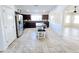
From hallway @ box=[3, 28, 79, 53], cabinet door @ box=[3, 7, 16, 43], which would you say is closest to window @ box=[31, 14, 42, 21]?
hallway @ box=[3, 28, 79, 53]

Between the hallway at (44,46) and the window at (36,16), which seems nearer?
the hallway at (44,46)

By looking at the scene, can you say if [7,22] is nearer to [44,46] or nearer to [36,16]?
[44,46]

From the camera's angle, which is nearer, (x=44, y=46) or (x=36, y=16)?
(x=44, y=46)

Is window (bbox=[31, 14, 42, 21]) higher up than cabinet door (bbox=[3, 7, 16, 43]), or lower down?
higher up

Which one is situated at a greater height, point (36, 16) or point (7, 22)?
point (36, 16)

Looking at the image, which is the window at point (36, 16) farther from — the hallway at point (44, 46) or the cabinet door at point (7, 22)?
the cabinet door at point (7, 22)

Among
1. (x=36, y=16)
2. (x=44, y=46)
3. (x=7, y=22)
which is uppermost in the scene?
(x=36, y=16)

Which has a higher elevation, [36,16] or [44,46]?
[36,16]

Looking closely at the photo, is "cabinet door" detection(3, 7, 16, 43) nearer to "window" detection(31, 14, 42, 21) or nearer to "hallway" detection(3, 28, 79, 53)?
"hallway" detection(3, 28, 79, 53)

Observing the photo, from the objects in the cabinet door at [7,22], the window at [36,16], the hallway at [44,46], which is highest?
the window at [36,16]

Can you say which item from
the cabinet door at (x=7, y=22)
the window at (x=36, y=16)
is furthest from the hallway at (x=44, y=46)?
the window at (x=36, y=16)

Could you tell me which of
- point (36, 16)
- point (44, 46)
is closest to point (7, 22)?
point (44, 46)
